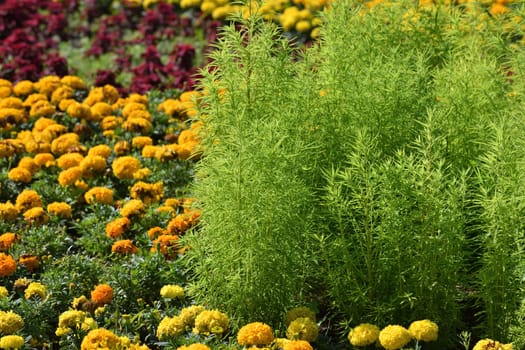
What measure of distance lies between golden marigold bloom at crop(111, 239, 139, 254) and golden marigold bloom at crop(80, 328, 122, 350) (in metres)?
0.94

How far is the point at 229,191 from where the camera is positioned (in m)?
3.51

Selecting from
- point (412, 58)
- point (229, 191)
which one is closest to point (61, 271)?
point (229, 191)

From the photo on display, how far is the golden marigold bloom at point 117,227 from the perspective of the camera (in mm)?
4422

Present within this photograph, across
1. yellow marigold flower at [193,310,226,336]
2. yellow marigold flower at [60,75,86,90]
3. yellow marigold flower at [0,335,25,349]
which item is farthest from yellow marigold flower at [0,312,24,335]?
yellow marigold flower at [60,75,86,90]

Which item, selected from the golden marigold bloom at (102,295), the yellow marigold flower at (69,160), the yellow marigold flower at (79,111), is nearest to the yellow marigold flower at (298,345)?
the golden marigold bloom at (102,295)

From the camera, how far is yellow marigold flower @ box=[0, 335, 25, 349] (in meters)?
3.37

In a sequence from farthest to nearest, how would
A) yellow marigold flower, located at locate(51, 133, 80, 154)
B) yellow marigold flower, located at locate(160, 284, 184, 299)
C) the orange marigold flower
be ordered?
yellow marigold flower, located at locate(51, 133, 80, 154)
the orange marigold flower
yellow marigold flower, located at locate(160, 284, 184, 299)

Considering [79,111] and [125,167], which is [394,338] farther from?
[79,111]

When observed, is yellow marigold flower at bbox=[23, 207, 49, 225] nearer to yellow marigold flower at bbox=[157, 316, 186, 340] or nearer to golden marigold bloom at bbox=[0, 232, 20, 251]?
golden marigold bloom at bbox=[0, 232, 20, 251]

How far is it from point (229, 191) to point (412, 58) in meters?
1.67

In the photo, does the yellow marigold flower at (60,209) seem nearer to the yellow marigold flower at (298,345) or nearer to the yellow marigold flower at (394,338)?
the yellow marigold flower at (298,345)

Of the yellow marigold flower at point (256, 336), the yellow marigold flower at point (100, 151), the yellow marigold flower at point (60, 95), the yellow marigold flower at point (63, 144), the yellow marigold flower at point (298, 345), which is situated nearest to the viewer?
the yellow marigold flower at point (298, 345)

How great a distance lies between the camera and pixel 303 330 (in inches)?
133

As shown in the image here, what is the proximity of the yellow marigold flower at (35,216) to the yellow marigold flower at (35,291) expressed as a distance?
784 millimetres
